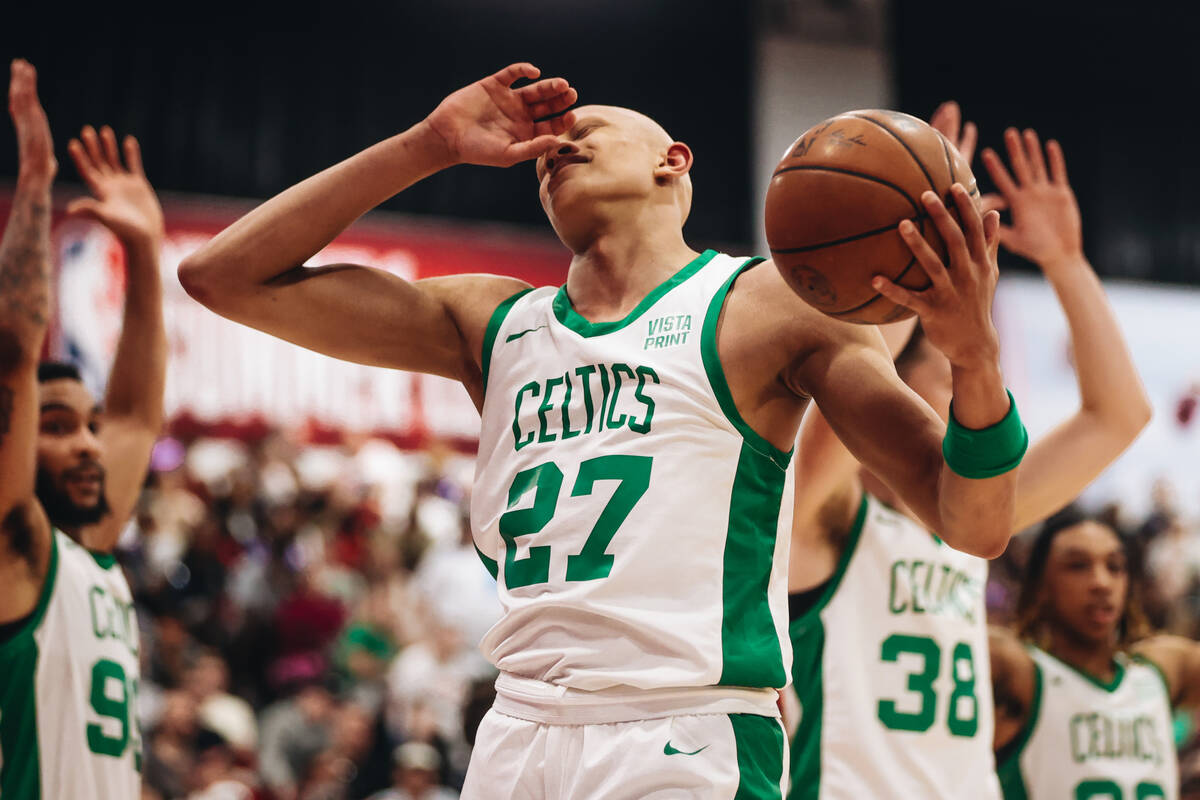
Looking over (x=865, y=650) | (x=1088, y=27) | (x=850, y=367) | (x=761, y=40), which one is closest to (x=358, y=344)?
(x=850, y=367)

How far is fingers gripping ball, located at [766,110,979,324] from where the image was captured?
2.58 meters

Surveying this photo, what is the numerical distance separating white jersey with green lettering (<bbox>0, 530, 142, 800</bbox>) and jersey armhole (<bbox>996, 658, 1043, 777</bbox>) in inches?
122

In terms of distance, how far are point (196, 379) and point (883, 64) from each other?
9.40m

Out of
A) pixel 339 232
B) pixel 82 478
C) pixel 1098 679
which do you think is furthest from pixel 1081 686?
pixel 82 478

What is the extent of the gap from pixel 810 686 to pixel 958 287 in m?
1.99

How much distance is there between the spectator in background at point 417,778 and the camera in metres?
8.28

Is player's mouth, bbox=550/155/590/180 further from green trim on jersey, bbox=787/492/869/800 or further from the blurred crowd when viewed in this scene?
the blurred crowd

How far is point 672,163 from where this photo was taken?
341cm

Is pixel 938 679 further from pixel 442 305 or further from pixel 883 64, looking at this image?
pixel 883 64

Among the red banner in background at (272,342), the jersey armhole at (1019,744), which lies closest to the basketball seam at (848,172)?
the jersey armhole at (1019,744)

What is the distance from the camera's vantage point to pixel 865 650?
13.7 ft

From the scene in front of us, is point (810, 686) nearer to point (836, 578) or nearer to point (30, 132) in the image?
point (836, 578)

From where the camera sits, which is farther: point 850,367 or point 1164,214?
point 1164,214

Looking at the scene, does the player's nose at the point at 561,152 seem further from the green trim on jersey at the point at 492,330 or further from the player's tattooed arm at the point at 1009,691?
the player's tattooed arm at the point at 1009,691
